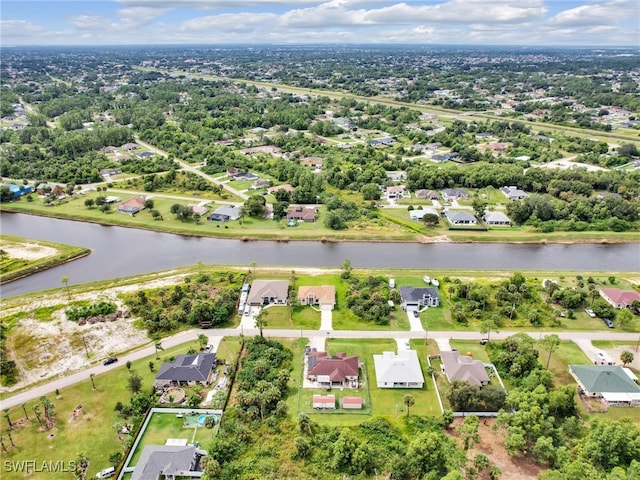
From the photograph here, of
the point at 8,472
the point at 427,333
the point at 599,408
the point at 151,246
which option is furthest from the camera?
the point at 151,246

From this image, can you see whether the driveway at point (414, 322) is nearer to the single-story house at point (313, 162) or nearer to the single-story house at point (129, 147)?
the single-story house at point (313, 162)

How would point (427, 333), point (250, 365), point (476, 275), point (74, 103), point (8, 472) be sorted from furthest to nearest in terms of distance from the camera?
point (74, 103), point (476, 275), point (427, 333), point (250, 365), point (8, 472)

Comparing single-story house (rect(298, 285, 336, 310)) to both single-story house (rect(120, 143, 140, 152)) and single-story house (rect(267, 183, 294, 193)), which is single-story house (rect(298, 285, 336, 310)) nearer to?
single-story house (rect(267, 183, 294, 193))

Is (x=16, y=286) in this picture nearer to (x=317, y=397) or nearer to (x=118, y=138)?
(x=317, y=397)

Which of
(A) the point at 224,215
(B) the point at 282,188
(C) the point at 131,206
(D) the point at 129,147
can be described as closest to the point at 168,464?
(A) the point at 224,215

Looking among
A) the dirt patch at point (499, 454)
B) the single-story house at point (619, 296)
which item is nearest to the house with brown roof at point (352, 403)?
the dirt patch at point (499, 454)

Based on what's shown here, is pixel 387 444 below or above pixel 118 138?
below

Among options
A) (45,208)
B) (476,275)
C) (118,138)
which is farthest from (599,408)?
(118,138)
